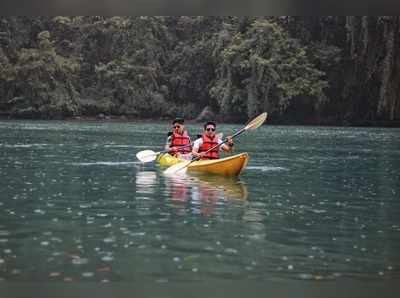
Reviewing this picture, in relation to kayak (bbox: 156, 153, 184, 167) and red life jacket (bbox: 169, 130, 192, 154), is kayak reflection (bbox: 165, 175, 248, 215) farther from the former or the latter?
red life jacket (bbox: 169, 130, 192, 154)

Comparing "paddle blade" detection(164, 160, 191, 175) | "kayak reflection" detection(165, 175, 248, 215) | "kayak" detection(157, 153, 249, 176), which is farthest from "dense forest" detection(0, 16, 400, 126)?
"kayak reflection" detection(165, 175, 248, 215)

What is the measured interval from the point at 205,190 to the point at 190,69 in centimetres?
1983

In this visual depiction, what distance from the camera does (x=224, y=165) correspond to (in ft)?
32.0

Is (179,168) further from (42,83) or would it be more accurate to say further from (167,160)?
(42,83)

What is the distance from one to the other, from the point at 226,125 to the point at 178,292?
2169 cm

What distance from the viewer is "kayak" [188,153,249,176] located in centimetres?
962

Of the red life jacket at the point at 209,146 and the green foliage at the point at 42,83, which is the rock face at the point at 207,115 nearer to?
the green foliage at the point at 42,83

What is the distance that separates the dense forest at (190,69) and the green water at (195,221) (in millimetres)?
12085

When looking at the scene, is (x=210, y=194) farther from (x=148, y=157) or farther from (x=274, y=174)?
(x=148, y=157)

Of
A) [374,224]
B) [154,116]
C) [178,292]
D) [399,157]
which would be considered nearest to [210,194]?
[374,224]

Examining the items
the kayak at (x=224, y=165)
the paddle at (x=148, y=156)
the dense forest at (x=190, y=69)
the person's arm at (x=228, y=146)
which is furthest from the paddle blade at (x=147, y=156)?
the dense forest at (x=190, y=69)

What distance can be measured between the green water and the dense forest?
12085 millimetres

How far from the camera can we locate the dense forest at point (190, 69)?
24297mm

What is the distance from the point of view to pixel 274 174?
1012 cm
